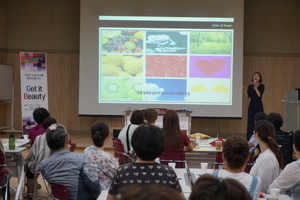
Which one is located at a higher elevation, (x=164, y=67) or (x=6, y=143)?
(x=164, y=67)

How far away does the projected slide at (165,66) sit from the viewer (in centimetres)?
926

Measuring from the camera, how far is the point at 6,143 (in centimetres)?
517

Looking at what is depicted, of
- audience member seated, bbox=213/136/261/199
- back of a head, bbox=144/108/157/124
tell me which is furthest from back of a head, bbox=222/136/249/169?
back of a head, bbox=144/108/157/124

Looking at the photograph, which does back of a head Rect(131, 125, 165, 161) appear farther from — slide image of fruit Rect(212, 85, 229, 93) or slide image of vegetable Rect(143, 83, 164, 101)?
slide image of fruit Rect(212, 85, 229, 93)

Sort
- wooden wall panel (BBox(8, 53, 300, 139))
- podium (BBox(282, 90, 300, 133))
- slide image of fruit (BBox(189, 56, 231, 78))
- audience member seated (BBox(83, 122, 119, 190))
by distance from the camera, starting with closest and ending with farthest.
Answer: audience member seated (BBox(83, 122, 119, 190)) → podium (BBox(282, 90, 300, 133)) → slide image of fruit (BBox(189, 56, 231, 78)) → wooden wall panel (BBox(8, 53, 300, 139))

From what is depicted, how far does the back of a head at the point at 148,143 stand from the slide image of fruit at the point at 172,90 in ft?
22.7

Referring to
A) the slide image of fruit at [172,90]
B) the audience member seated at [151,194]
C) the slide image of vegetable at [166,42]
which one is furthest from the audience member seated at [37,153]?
the slide image of vegetable at [166,42]

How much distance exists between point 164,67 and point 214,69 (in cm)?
112

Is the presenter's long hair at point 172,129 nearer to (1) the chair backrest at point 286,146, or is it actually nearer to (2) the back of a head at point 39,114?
(1) the chair backrest at point 286,146

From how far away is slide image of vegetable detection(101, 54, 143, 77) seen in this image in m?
9.33

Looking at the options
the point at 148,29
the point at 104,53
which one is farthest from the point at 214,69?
the point at 104,53

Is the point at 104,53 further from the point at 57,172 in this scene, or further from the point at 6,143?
the point at 57,172

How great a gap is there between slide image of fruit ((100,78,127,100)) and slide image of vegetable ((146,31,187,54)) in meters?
0.98

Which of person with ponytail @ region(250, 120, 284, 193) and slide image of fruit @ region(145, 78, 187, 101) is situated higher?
slide image of fruit @ region(145, 78, 187, 101)
